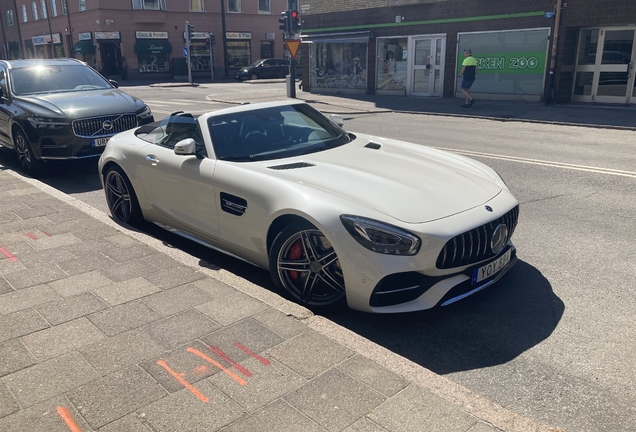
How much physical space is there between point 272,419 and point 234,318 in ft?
3.64

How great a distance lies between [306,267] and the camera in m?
4.04

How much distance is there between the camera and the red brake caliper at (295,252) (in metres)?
4.04

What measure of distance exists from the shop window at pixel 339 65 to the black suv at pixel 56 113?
16359 mm

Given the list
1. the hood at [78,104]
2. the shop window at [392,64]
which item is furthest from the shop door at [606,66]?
the hood at [78,104]

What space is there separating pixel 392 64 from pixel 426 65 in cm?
180

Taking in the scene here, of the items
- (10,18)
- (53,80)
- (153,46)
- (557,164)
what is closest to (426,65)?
(557,164)

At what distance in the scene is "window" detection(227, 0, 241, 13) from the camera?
4632 centimetres

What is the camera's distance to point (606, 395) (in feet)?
10.1

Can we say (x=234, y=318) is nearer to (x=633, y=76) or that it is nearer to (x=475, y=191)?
(x=475, y=191)

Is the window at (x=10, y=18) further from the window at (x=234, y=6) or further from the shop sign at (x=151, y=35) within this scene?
the window at (x=234, y=6)

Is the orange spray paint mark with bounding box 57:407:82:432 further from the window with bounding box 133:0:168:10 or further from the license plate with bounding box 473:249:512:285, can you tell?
the window with bounding box 133:0:168:10

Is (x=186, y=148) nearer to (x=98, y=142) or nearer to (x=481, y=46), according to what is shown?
(x=98, y=142)

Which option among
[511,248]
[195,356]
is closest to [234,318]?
[195,356]

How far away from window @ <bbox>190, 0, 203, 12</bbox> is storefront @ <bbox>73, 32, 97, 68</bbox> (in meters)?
8.03
